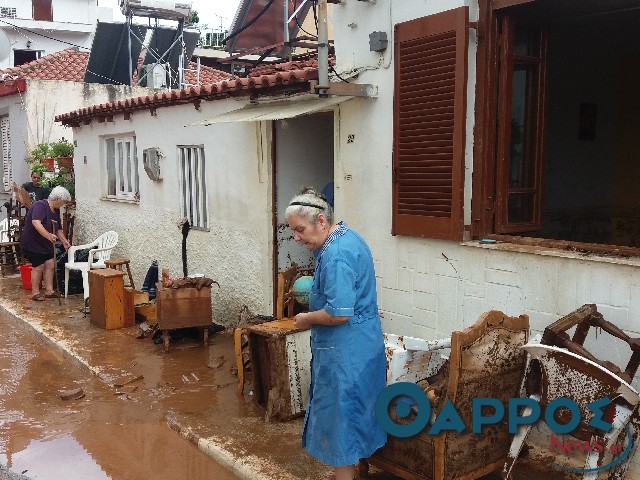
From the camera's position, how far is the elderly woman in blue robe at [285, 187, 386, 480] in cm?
369

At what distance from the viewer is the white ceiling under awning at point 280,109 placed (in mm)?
6191

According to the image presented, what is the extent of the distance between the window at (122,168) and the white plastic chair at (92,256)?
840 mm

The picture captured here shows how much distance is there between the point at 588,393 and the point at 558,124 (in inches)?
172

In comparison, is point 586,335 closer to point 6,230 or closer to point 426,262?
point 426,262

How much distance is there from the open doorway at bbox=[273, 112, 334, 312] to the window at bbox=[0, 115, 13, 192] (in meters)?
11.9

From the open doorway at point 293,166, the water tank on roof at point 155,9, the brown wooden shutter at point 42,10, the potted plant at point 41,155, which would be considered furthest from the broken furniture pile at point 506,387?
the brown wooden shutter at point 42,10

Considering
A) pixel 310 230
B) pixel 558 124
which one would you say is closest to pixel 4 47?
pixel 558 124

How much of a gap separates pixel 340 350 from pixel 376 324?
283 mm

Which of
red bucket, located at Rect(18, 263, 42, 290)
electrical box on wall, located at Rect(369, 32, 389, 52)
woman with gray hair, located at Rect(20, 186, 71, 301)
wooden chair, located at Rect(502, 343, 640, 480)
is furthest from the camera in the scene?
red bucket, located at Rect(18, 263, 42, 290)

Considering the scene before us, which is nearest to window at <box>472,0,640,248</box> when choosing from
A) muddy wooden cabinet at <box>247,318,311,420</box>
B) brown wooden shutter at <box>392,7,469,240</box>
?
brown wooden shutter at <box>392,7,469,240</box>

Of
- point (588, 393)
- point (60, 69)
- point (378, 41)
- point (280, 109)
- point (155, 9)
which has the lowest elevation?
point (588, 393)

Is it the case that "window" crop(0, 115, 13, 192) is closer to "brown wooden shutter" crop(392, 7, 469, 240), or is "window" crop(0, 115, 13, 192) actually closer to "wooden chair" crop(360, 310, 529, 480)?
"brown wooden shutter" crop(392, 7, 469, 240)

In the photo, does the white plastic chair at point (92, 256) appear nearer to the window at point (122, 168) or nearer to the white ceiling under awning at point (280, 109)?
the window at point (122, 168)

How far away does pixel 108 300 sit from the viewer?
862cm
